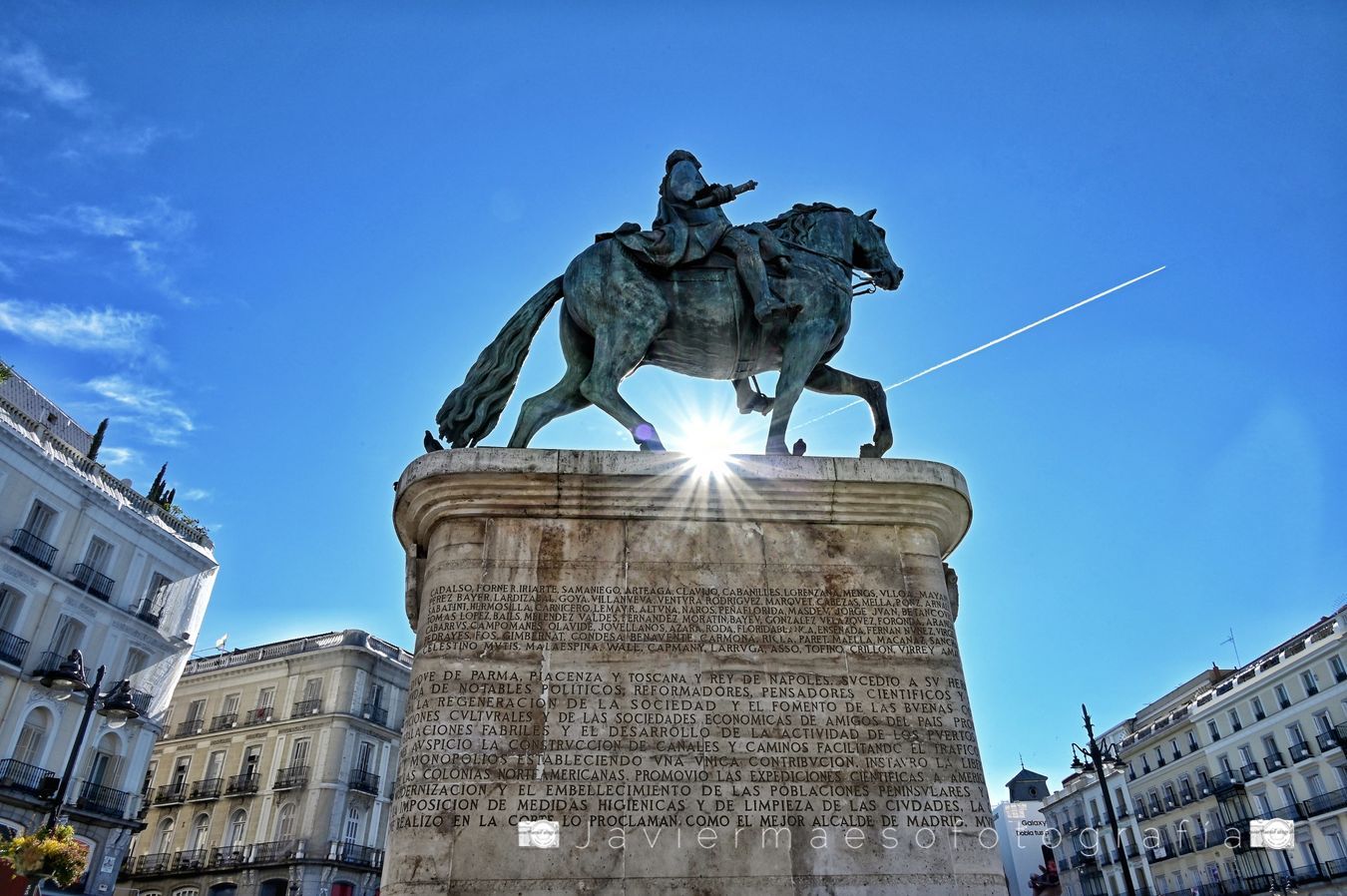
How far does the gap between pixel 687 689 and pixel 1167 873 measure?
69512 mm

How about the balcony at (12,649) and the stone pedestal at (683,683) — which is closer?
the stone pedestal at (683,683)

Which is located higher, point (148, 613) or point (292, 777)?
point (148, 613)

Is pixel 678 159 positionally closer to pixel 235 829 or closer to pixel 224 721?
pixel 235 829

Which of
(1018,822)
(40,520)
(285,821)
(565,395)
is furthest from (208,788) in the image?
(1018,822)

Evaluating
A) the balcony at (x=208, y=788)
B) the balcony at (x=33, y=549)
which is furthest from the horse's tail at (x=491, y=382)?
the balcony at (x=208, y=788)

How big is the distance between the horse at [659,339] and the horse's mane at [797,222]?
109mm

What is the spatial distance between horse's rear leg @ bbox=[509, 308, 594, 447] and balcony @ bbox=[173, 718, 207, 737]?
1887 inches

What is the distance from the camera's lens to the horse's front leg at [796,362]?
7.04 meters

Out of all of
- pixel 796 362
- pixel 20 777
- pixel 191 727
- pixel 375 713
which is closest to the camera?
pixel 796 362

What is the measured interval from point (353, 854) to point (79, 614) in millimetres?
17397

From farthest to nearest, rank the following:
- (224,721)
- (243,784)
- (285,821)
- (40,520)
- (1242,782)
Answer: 1. (1242,782)
2. (224,721)
3. (243,784)
4. (285,821)
5. (40,520)

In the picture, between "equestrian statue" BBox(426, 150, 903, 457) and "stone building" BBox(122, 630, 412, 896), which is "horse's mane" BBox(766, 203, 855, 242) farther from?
"stone building" BBox(122, 630, 412, 896)

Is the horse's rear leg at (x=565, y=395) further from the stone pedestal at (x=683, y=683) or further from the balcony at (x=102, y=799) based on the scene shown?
the balcony at (x=102, y=799)

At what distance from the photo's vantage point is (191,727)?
46844mm
